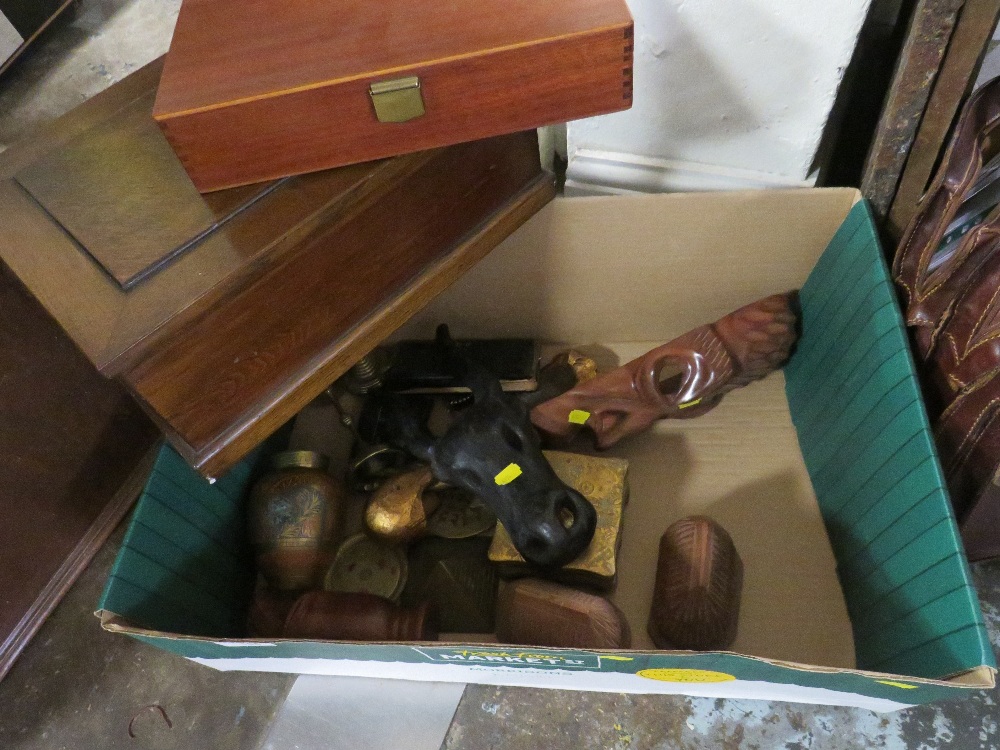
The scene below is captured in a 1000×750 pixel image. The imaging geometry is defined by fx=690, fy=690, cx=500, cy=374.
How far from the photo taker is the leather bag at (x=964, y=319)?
753 millimetres

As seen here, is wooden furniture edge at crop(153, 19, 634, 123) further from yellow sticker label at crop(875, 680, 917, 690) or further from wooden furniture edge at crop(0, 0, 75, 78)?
wooden furniture edge at crop(0, 0, 75, 78)

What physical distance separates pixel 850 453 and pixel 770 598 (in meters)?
0.22

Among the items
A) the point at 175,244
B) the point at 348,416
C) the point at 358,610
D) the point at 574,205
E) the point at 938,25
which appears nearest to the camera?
the point at 175,244

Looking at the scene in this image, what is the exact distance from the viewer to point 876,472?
2.75 ft

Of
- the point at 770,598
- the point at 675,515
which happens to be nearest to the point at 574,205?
the point at 675,515

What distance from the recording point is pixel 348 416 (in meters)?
1.10

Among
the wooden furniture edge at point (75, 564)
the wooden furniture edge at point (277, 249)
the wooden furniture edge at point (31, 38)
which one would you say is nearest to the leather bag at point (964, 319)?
the wooden furniture edge at point (277, 249)

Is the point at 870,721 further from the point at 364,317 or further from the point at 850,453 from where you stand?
the point at 364,317

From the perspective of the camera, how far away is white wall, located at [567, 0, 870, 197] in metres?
0.85

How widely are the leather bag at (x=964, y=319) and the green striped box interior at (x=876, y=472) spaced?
1.6 inches

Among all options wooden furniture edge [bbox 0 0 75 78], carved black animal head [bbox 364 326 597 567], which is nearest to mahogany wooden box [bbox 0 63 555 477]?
carved black animal head [bbox 364 326 597 567]

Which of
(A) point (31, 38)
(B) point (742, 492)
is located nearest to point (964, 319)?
(B) point (742, 492)

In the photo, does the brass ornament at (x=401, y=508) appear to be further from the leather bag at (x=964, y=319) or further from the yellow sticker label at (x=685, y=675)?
the leather bag at (x=964, y=319)

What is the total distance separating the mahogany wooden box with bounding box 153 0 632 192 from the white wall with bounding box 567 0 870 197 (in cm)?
32
